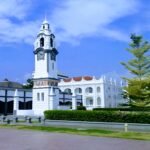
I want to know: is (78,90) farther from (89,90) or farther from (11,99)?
(11,99)

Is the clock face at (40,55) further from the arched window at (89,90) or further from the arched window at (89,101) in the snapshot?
the arched window at (89,101)

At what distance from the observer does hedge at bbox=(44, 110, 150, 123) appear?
72.8 feet

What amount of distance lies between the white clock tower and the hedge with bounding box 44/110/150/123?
15.4 m

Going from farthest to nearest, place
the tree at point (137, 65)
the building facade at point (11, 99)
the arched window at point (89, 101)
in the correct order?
1. the arched window at point (89, 101)
2. the building facade at point (11, 99)
3. the tree at point (137, 65)

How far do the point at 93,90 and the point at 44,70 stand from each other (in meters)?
26.4

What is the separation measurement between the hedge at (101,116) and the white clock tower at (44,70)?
15.4m

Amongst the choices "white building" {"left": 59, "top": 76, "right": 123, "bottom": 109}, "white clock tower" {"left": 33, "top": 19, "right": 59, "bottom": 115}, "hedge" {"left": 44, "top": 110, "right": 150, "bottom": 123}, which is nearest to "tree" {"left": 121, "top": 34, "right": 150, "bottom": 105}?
"hedge" {"left": 44, "top": 110, "right": 150, "bottom": 123}

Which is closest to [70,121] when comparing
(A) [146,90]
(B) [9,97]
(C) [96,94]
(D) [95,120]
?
(D) [95,120]

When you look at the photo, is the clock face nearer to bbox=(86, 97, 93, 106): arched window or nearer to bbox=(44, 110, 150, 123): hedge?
bbox=(44, 110, 150, 123): hedge

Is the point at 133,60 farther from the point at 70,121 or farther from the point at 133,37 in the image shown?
the point at 70,121

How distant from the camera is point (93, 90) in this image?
224 ft

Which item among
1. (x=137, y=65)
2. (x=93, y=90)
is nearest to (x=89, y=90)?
(x=93, y=90)

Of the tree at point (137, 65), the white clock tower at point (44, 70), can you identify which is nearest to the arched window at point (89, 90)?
the white clock tower at point (44, 70)

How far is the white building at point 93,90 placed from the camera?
6756 centimetres
